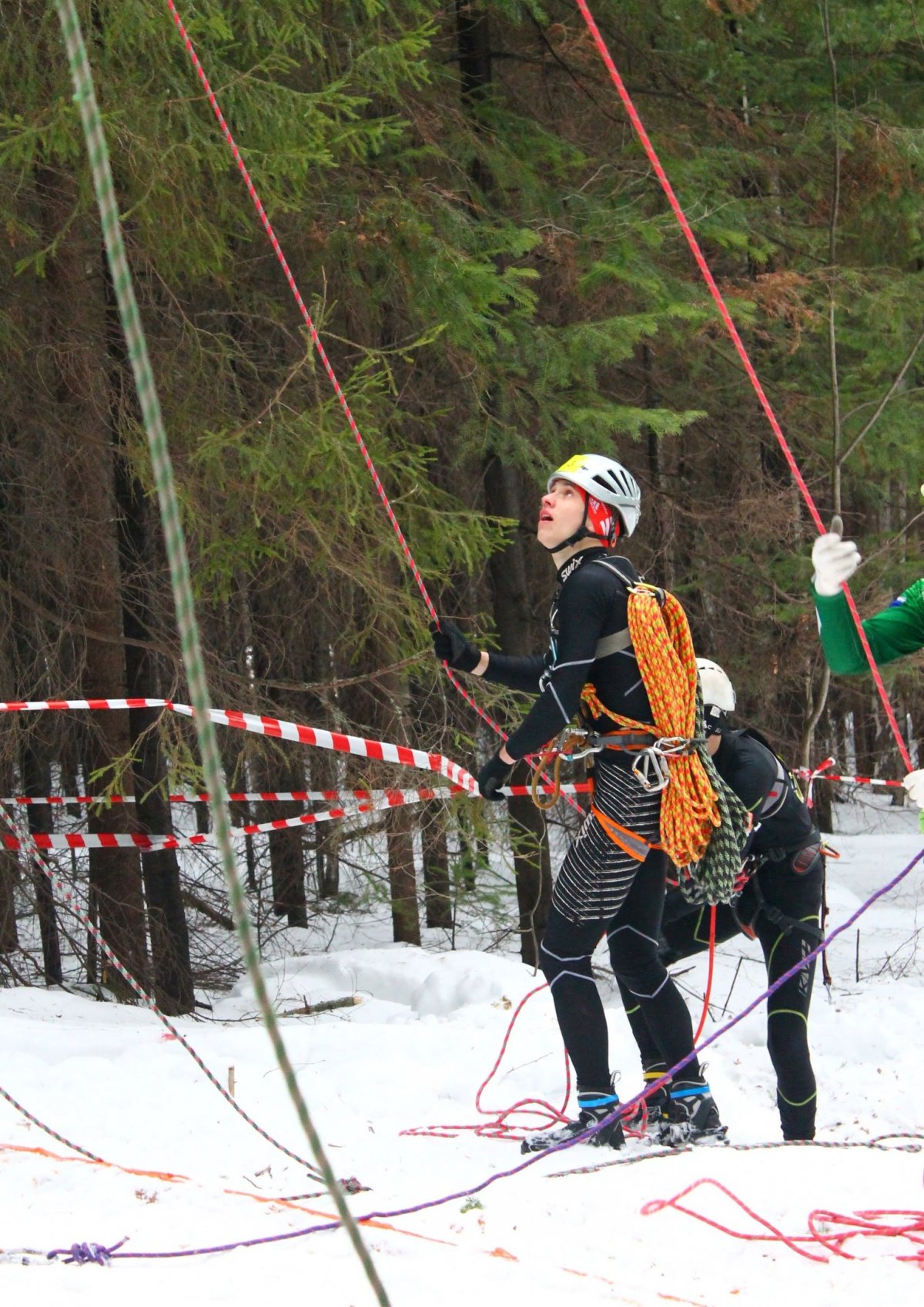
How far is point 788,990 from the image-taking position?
177 inches

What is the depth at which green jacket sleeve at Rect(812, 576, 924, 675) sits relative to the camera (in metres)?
3.24

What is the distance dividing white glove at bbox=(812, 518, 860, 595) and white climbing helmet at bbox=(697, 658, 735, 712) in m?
1.68

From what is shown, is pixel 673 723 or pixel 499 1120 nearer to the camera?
pixel 673 723

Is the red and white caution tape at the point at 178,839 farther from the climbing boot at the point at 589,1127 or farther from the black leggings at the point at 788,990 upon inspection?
the climbing boot at the point at 589,1127

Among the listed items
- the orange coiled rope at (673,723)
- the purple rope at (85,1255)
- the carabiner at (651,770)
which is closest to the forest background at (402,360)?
the orange coiled rope at (673,723)

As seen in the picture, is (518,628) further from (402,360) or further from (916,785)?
(916,785)

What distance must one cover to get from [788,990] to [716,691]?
1158mm

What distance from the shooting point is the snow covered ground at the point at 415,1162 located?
9.14 ft

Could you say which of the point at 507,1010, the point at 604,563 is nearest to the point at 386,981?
the point at 507,1010

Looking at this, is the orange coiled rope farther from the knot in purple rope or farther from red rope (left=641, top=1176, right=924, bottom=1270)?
the knot in purple rope

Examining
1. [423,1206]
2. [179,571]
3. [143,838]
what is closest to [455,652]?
[423,1206]

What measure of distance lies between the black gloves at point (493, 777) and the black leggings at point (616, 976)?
1.44ft

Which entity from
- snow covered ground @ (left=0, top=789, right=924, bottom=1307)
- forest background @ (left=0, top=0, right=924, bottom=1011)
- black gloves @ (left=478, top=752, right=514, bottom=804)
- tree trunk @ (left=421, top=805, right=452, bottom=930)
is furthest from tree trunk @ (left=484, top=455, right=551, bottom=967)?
black gloves @ (left=478, top=752, right=514, bottom=804)

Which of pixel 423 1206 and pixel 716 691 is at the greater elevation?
pixel 716 691
